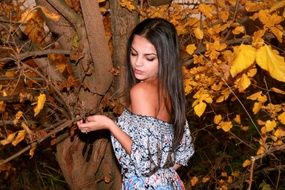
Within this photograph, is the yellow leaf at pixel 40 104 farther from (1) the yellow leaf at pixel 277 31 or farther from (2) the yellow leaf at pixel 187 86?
(1) the yellow leaf at pixel 277 31

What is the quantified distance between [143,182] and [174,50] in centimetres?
64

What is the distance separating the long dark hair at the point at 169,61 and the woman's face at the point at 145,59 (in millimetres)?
19

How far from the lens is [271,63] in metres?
1.13

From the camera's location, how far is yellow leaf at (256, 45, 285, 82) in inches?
44.0

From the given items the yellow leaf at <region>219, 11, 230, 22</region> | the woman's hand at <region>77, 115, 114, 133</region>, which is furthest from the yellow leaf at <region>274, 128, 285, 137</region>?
the woman's hand at <region>77, 115, 114, 133</region>

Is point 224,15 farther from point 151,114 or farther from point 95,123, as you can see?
point 95,123

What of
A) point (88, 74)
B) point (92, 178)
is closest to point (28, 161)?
point (92, 178)

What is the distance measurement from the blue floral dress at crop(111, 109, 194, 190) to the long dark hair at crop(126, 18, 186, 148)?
8 centimetres

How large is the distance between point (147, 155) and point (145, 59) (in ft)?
1.42

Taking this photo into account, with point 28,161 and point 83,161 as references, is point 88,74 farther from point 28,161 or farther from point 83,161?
point 28,161

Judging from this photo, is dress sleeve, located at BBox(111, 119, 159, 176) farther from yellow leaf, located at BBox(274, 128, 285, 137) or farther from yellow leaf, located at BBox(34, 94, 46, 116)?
yellow leaf, located at BBox(274, 128, 285, 137)

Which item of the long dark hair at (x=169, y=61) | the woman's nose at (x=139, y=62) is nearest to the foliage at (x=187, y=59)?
the long dark hair at (x=169, y=61)

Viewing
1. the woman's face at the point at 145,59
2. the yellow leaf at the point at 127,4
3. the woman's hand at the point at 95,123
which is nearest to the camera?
the woman's hand at the point at 95,123

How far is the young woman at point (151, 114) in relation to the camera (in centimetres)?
228
